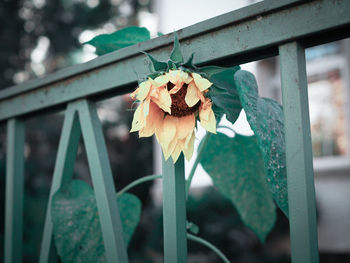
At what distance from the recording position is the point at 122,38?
2.81 ft

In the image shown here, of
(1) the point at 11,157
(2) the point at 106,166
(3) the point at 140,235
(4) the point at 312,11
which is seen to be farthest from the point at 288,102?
(3) the point at 140,235

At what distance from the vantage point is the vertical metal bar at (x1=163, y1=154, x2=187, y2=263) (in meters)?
0.65

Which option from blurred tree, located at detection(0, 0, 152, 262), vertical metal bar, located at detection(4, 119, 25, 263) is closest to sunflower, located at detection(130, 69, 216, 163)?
vertical metal bar, located at detection(4, 119, 25, 263)

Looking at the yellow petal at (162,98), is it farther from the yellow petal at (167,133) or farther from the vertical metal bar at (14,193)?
the vertical metal bar at (14,193)

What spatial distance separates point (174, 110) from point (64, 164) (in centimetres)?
36

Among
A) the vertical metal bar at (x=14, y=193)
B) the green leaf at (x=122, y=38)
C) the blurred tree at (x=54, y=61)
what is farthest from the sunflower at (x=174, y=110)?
the blurred tree at (x=54, y=61)

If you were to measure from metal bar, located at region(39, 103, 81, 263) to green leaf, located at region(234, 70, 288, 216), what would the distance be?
1.35 ft

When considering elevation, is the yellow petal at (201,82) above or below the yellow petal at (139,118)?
above

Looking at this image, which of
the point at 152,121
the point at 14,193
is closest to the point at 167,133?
the point at 152,121

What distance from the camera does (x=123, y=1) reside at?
265 inches

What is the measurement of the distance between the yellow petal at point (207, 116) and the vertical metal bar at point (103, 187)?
0.27m

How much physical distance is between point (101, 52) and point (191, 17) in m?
3.55

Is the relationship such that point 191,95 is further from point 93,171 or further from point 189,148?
point 93,171

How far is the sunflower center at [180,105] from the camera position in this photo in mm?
621
